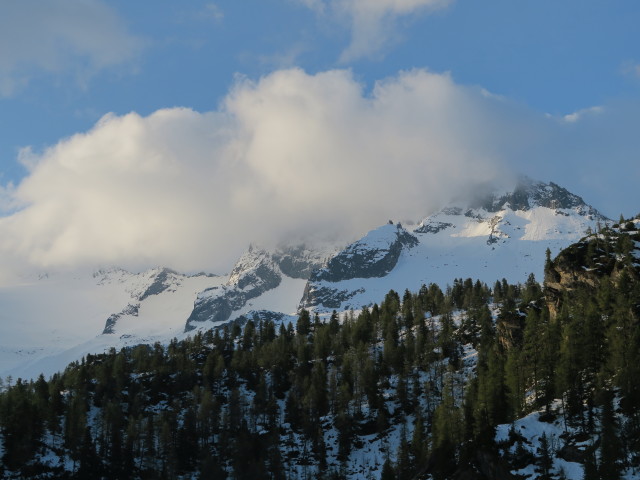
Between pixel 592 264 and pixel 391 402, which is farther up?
pixel 592 264

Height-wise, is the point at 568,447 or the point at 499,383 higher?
the point at 499,383

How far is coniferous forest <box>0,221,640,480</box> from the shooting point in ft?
320

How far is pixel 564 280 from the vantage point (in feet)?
476

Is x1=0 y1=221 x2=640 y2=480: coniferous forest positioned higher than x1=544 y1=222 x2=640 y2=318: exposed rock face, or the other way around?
x1=544 y1=222 x2=640 y2=318: exposed rock face

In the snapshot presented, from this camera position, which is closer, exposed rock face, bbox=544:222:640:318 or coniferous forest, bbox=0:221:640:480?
coniferous forest, bbox=0:221:640:480

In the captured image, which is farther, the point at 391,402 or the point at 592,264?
the point at 391,402

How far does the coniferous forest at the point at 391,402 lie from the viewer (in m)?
97.4

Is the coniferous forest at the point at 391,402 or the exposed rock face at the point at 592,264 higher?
the exposed rock face at the point at 592,264

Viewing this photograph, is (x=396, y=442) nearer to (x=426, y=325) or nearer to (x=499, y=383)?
(x=499, y=383)

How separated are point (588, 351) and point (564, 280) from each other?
1682 inches

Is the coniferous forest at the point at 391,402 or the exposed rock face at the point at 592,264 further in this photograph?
the exposed rock face at the point at 592,264

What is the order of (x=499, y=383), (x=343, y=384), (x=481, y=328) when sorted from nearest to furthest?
(x=499, y=383) → (x=343, y=384) → (x=481, y=328)

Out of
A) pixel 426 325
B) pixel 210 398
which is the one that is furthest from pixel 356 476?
→ pixel 426 325

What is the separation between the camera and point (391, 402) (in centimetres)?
15600
